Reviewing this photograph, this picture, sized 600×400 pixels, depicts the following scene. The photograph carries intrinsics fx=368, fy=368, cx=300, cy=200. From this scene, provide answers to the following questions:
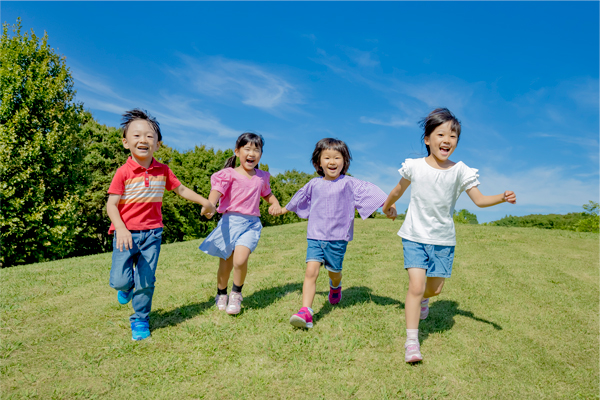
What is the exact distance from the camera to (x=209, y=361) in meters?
3.60

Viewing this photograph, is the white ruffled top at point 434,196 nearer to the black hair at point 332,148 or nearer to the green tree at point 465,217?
the black hair at point 332,148

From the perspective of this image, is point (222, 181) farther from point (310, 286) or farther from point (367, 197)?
point (367, 197)

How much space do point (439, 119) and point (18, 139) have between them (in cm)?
1611

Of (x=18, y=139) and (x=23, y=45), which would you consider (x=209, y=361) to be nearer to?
(x=18, y=139)

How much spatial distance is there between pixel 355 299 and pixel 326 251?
4.17ft

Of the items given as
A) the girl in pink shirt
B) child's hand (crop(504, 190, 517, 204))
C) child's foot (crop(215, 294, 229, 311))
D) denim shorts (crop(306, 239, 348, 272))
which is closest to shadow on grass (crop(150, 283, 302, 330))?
child's foot (crop(215, 294, 229, 311))

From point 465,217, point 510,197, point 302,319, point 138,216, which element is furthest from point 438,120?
point 465,217

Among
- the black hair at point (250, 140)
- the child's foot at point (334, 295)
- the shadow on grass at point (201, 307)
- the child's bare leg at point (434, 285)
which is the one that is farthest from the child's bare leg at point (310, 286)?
the black hair at point (250, 140)

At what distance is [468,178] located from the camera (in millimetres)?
4105

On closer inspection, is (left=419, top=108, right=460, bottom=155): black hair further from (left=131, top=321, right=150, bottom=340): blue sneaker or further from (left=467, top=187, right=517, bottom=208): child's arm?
(left=131, top=321, right=150, bottom=340): blue sneaker

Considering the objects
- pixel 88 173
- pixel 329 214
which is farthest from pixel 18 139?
pixel 329 214

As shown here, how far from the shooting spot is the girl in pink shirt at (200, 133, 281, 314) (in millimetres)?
4867

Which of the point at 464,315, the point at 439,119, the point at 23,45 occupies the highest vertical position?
the point at 23,45

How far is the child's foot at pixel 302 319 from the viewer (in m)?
4.23
